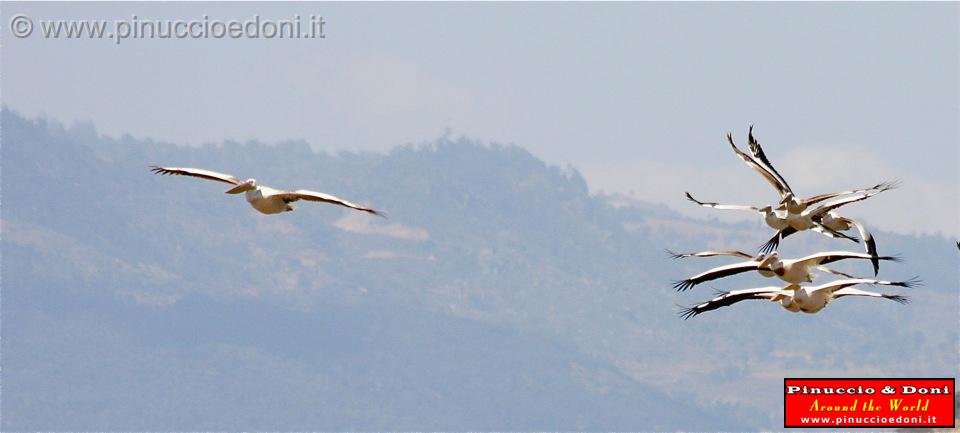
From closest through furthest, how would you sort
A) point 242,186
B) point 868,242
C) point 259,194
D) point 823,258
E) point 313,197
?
point 313,197 → point 868,242 → point 242,186 → point 823,258 → point 259,194

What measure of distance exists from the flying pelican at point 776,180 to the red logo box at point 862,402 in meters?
3.79

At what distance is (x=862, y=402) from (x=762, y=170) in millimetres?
6122

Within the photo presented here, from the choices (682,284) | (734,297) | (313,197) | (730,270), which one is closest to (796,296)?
(734,297)

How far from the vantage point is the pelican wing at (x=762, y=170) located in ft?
115

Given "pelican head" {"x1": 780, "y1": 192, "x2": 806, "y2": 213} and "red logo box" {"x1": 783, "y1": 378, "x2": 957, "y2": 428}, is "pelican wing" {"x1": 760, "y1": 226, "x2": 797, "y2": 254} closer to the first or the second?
"pelican head" {"x1": 780, "y1": 192, "x2": 806, "y2": 213}

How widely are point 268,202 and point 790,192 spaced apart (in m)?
8.87

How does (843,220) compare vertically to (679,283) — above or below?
above

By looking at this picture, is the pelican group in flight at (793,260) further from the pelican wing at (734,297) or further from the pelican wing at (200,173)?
the pelican wing at (200,173)

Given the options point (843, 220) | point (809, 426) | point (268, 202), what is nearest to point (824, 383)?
point (809, 426)

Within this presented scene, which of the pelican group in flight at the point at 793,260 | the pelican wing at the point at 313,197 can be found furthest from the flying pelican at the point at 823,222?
the pelican wing at the point at 313,197

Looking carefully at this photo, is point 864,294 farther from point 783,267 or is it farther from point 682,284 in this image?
point 783,267

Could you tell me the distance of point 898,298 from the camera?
3114 centimetres

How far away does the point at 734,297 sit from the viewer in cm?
3300

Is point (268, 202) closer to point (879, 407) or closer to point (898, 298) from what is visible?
point (898, 298)
